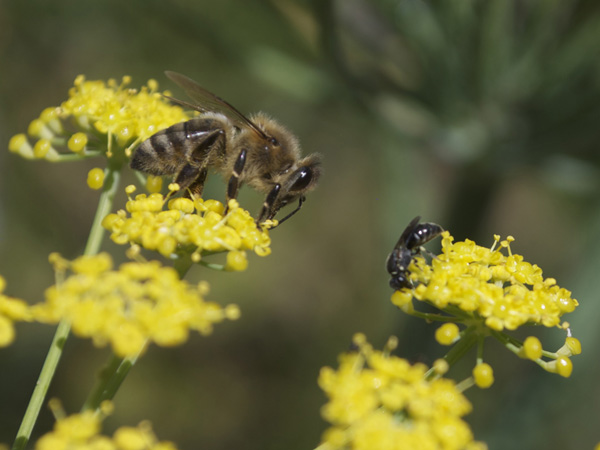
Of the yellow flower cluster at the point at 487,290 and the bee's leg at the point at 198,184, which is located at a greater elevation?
the bee's leg at the point at 198,184

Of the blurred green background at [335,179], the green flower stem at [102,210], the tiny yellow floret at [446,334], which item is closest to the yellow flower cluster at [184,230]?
the green flower stem at [102,210]

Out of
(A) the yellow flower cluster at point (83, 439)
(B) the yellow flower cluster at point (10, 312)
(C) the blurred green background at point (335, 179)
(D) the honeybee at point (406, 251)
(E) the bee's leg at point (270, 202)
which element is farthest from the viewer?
(C) the blurred green background at point (335, 179)

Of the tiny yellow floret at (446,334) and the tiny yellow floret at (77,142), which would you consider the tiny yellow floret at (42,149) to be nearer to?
the tiny yellow floret at (77,142)

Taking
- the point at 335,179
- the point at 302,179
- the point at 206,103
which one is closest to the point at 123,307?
the point at 302,179

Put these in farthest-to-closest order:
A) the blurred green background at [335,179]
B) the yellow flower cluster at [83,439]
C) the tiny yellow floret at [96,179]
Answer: the blurred green background at [335,179]
the tiny yellow floret at [96,179]
the yellow flower cluster at [83,439]

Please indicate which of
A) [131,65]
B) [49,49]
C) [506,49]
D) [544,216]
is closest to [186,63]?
[131,65]

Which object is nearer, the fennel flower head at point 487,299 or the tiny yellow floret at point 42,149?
the fennel flower head at point 487,299
